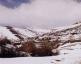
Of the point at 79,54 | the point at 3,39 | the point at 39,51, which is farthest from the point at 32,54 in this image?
the point at 79,54

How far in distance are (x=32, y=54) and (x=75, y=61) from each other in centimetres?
136

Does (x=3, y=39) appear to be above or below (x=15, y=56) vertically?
above

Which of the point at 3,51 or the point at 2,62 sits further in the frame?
the point at 3,51

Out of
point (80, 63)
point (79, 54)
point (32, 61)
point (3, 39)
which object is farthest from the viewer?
point (3, 39)

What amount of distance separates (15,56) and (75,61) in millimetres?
1301

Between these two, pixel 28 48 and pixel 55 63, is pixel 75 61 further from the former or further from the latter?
pixel 28 48

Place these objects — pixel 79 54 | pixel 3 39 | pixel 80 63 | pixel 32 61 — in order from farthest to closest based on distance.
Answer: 1. pixel 3 39
2. pixel 79 54
3. pixel 32 61
4. pixel 80 63

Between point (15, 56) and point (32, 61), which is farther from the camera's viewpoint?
point (15, 56)

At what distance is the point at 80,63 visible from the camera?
450cm

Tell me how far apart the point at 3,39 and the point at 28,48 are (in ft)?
1.87

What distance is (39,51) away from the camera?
227 inches

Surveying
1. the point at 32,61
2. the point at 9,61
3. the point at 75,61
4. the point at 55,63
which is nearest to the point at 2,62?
the point at 9,61

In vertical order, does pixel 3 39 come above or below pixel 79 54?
above

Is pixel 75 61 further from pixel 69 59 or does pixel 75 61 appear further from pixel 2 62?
pixel 2 62
